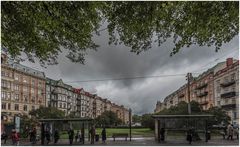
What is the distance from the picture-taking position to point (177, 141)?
27.2m

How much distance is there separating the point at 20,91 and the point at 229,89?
173 feet

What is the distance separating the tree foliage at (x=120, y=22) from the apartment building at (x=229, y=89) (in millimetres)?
61402

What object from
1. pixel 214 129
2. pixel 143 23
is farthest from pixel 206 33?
pixel 214 129

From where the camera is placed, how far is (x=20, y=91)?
9256cm

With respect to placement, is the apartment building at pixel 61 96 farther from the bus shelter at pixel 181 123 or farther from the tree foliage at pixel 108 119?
the bus shelter at pixel 181 123

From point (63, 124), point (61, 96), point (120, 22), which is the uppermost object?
point (61, 96)

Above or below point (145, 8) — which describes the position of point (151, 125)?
below

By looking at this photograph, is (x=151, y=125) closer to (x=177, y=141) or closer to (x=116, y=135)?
(x=116, y=135)

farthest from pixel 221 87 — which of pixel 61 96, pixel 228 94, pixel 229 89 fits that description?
pixel 61 96

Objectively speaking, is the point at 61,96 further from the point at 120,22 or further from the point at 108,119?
the point at 120,22

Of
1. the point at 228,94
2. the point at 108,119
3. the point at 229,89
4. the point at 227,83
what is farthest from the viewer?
the point at 108,119

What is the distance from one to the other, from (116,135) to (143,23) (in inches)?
938

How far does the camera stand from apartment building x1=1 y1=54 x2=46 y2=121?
84.3m

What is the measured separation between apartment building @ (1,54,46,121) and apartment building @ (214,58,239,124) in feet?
156
